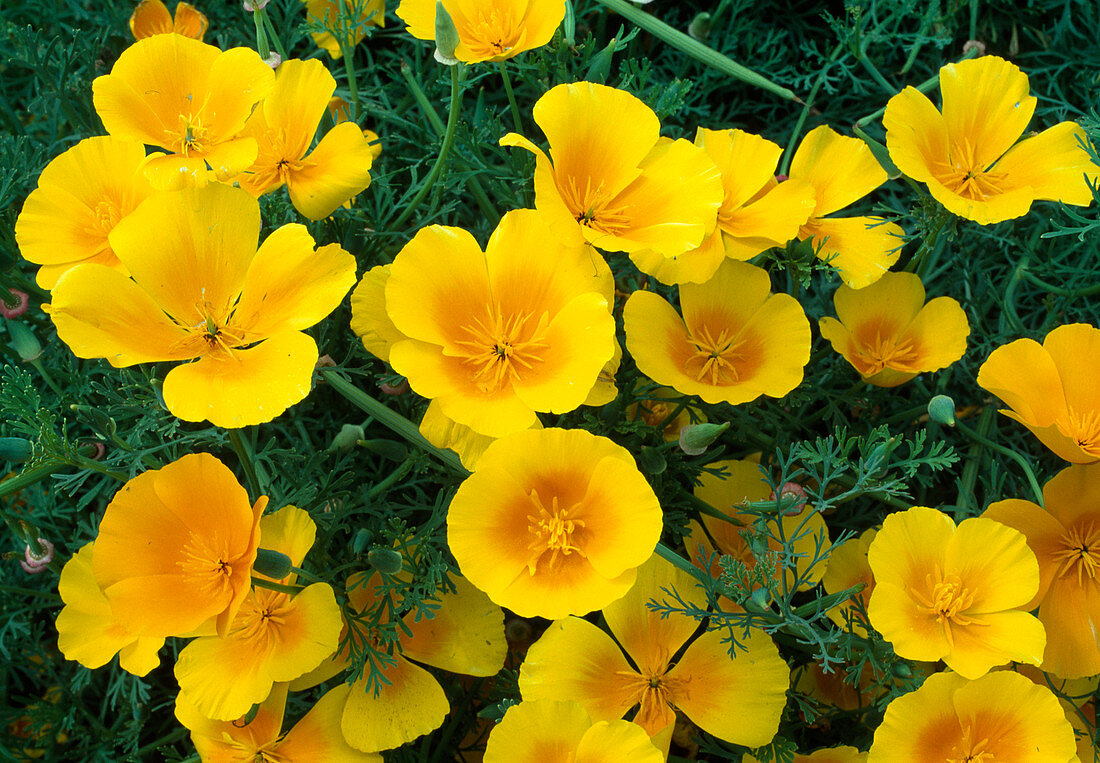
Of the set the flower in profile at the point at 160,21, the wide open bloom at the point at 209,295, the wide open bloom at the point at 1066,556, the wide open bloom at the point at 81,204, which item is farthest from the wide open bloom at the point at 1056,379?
the flower in profile at the point at 160,21

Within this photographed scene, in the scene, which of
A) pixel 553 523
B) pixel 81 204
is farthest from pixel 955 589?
pixel 81 204

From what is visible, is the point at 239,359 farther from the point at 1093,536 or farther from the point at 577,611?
the point at 1093,536

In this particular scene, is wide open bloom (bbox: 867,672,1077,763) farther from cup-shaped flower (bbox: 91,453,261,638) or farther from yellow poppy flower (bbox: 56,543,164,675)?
yellow poppy flower (bbox: 56,543,164,675)

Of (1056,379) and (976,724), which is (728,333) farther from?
(976,724)

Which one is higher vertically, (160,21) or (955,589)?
(160,21)

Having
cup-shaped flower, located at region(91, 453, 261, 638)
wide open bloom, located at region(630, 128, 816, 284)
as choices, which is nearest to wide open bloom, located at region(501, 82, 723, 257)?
wide open bloom, located at region(630, 128, 816, 284)

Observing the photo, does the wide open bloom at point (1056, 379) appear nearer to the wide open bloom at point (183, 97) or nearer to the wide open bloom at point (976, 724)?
the wide open bloom at point (976, 724)

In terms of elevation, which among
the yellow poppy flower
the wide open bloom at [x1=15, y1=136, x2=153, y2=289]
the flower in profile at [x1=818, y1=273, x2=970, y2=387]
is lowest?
the yellow poppy flower
